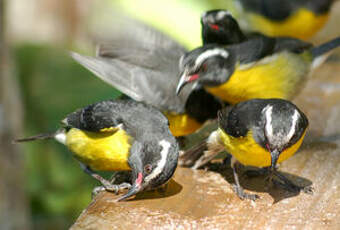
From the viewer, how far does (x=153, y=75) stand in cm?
434

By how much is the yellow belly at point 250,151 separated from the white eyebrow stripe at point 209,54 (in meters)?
0.75

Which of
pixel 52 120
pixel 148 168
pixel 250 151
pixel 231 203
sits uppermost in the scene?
pixel 250 151

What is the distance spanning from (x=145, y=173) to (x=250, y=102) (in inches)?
28.0

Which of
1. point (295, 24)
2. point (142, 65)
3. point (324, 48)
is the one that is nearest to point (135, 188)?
point (142, 65)

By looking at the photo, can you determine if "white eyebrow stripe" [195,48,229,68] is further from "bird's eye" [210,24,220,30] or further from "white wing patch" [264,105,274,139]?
"white wing patch" [264,105,274,139]

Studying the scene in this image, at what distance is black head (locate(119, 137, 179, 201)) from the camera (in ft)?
9.80

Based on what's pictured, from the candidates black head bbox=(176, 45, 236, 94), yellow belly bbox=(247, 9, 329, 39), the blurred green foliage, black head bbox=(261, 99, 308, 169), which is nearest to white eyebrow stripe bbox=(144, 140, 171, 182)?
black head bbox=(261, 99, 308, 169)

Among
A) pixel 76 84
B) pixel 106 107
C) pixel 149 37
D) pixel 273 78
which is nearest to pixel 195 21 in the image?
pixel 76 84

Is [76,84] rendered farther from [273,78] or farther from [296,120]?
[296,120]

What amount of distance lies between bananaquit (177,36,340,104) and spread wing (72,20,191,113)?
289mm

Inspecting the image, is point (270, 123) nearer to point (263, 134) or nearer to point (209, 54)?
point (263, 134)

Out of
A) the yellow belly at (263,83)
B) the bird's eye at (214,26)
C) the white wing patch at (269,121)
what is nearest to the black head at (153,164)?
the white wing patch at (269,121)

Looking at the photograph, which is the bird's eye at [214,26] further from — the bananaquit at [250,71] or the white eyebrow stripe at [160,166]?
the white eyebrow stripe at [160,166]

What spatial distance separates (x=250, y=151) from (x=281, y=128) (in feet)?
0.86
